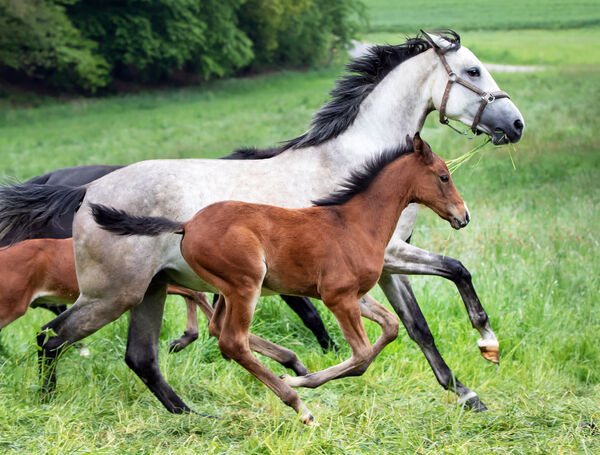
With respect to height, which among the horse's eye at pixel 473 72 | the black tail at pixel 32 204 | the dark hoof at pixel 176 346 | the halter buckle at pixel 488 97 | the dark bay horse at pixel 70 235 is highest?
the horse's eye at pixel 473 72

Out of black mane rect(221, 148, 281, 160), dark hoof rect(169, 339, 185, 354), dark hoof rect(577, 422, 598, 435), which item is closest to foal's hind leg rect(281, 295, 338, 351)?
dark hoof rect(169, 339, 185, 354)

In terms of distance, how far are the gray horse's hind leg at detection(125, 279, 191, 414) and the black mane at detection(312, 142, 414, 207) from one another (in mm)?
1288

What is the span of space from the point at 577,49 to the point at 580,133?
288 inches

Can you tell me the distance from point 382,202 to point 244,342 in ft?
3.52

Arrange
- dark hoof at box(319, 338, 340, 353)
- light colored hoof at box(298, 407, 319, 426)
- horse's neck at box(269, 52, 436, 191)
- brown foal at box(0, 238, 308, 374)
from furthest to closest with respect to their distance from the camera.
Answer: dark hoof at box(319, 338, 340, 353)
brown foal at box(0, 238, 308, 374)
horse's neck at box(269, 52, 436, 191)
light colored hoof at box(298, 407, 319, 426)

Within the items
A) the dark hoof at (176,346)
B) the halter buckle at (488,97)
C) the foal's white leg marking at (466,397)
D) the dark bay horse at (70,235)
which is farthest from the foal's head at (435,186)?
the dark hoof at (176,346)

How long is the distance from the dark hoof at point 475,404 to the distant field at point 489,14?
731 inches

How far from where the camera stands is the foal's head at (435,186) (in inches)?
162

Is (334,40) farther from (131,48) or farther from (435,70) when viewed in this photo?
(435,70)

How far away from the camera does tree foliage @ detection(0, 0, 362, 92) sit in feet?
91.4

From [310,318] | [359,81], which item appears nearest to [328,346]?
[310,318]

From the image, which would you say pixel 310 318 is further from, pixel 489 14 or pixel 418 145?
pixel 489 14

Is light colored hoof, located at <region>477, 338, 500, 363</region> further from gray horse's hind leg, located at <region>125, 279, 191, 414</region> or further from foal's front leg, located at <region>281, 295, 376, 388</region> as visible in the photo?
gray horse's hind leg, located at <region>125, 279, 191, 414</region>

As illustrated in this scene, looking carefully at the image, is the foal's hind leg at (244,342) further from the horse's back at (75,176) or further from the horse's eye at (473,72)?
the horse's back at (75,176)
